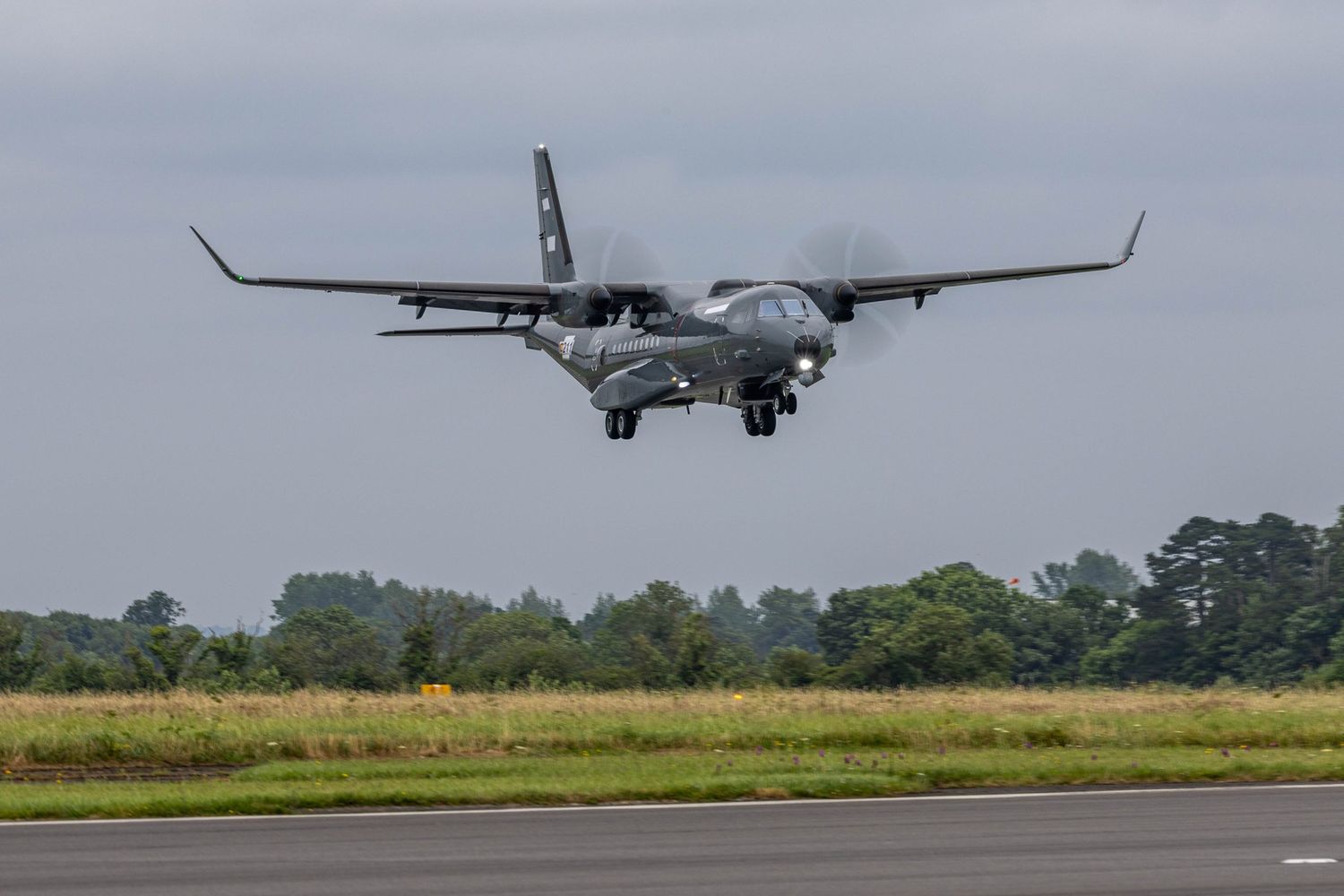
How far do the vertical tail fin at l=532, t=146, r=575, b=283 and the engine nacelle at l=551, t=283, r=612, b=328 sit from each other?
341 inches

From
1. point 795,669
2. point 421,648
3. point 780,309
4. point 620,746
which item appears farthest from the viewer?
point 795,669

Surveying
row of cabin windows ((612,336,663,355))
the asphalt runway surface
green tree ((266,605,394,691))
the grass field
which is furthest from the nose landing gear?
the asphalt runway surface

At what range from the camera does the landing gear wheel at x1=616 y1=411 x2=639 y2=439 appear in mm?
43719

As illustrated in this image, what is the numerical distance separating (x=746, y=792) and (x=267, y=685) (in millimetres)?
32288

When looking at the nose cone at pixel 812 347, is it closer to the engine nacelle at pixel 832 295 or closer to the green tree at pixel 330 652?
the engine nacelle at pixel 832 295

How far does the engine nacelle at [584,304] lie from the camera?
43.5 metres

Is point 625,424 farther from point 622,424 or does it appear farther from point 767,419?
point 767,419

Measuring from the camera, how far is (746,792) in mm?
21922

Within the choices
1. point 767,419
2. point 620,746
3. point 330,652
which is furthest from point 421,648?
point 620,746

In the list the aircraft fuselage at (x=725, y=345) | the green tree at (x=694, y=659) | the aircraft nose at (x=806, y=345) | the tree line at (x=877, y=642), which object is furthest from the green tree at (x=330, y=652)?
the aircraft nose at (x=806, y=345)

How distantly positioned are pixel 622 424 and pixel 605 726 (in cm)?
1410

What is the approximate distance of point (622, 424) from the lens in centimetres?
4394

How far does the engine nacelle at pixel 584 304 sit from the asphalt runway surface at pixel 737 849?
2425 centimetres

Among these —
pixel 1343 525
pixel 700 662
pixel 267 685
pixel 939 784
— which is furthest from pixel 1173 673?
pixel 939 784
